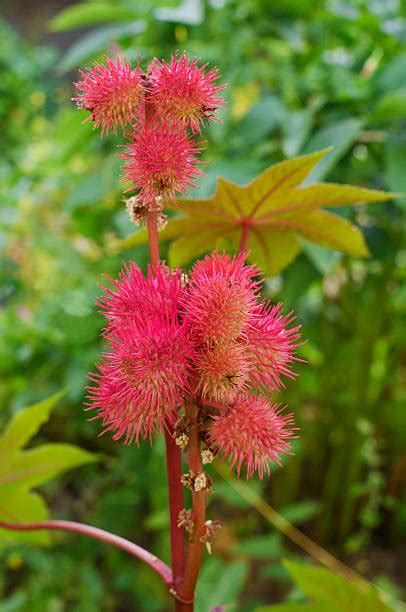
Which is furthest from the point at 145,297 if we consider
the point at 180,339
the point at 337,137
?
the point at 337,137

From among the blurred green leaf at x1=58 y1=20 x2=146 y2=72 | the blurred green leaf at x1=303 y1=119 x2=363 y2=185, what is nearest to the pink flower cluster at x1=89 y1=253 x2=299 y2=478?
the blurred green leaf at x1=303 y1=119 x2=363 y2=185

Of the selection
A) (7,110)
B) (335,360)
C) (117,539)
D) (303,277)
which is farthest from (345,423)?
(7,110)

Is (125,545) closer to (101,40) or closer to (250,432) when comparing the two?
(250,432)

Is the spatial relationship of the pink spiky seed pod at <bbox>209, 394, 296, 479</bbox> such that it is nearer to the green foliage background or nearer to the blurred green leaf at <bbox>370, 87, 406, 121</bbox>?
the green foliage background

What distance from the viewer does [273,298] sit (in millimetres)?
964

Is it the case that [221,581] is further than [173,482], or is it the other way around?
[221,581]

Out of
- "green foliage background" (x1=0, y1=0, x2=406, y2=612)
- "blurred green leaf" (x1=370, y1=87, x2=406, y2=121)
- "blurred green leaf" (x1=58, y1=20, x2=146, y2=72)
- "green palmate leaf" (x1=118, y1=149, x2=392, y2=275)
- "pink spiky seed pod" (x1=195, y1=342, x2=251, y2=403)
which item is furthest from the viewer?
"blurred green leaf" (x1=58, y1=20, x2=146, y2=72)

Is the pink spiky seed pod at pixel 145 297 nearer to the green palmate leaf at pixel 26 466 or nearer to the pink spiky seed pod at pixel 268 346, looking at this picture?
the pink spiky seed pod at pixel 268 346

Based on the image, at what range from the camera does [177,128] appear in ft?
0.86

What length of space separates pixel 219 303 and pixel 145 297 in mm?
30

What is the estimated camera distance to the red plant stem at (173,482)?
0.26 meters

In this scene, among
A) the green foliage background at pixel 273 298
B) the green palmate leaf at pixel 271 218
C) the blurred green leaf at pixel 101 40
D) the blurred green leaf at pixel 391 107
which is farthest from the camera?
the blurred green leaf at pixel 101 40

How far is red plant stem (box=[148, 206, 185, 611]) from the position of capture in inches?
10.3

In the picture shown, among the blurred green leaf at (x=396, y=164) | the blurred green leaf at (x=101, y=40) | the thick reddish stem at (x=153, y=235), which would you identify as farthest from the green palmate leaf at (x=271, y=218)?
the blurred green leaf at (x=101, y=40)
